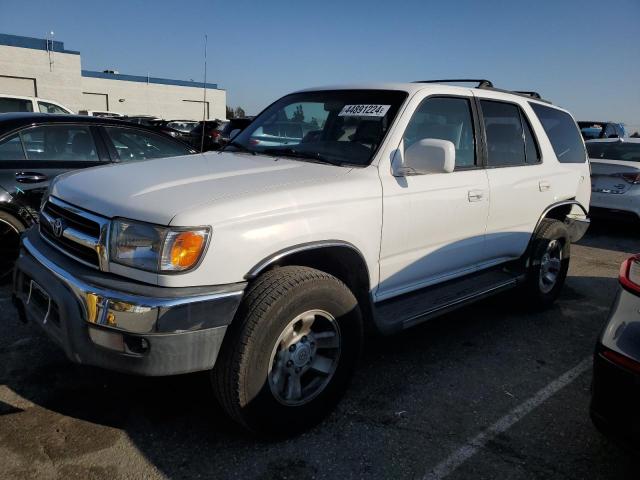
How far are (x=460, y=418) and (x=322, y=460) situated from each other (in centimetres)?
93

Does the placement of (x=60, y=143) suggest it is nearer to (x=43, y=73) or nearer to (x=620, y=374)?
(x=620, y=374)

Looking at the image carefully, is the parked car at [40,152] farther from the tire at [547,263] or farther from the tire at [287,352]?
the tire at [547,263]

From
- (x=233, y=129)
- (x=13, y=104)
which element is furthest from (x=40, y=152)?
(x=13, y=104)

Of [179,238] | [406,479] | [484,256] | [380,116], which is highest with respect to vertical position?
[380,116]

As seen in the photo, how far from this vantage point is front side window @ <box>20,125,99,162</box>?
478 cm

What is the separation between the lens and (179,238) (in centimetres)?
226

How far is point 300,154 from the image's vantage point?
3.40 metres

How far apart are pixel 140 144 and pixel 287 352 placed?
11.9 ft

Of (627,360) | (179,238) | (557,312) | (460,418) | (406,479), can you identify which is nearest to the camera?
(627,360)

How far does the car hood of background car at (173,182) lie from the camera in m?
2.39

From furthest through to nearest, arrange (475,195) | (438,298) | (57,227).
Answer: (475,195)
(438,298)
(57,227)

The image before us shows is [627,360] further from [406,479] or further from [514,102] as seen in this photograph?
[514,102]

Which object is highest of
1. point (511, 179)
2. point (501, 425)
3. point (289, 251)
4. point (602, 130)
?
point (602, 130)

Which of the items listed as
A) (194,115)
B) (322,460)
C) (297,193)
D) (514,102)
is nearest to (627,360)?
(322,460)
